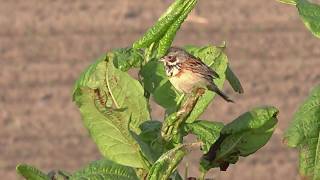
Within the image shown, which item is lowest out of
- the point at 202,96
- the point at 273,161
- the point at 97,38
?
the point at 273,161

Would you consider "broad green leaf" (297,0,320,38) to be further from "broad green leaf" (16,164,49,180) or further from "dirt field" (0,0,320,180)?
"dirt field" (0,0,320,180)

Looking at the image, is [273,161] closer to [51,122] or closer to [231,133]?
[51,122]

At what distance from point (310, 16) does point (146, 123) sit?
337 millimetres

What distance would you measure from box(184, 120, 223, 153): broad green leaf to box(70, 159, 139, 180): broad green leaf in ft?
0.49

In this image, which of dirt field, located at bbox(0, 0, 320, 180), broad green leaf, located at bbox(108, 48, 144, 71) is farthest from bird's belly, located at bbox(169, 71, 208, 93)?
dirt field, located at bbox(0, 0, 320, 180)

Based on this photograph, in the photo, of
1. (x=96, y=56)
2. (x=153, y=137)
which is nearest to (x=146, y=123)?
(x=153, y=137)

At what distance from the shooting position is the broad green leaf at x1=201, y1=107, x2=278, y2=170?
1.96 m

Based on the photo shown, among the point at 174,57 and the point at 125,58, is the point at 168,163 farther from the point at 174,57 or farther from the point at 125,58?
the point at 174,57

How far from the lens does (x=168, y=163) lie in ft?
6.02

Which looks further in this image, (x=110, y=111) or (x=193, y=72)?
(x=193, y=72)

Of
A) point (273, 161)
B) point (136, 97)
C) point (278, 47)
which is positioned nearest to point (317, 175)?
point (136, 97)

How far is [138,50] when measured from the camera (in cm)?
210

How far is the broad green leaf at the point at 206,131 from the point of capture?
6.47 ft

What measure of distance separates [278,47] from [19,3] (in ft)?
9.54
